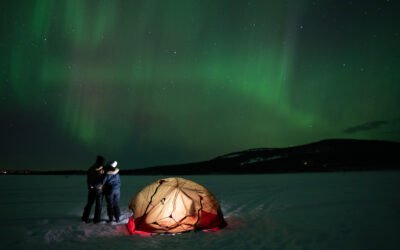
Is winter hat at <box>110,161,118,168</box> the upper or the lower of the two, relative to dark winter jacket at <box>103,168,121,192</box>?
upper

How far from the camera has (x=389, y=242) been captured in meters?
7.89

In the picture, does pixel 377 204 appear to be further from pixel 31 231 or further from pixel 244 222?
pixel 31 231

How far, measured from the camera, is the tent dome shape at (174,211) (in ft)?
28.9

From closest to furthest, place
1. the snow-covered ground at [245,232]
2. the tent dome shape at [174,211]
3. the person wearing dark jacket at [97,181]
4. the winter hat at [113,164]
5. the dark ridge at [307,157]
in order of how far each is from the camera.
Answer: the snow-covered ground at [245,232] < the tent dome shape at [174,211] < the person wearing dark jacket at [97,181] < the winter hat at [113,164] < the dark ridge at [307,157]

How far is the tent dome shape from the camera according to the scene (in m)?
8.80

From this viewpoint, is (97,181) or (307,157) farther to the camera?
(307,157)

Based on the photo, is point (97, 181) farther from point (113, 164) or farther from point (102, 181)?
point (113, 164)

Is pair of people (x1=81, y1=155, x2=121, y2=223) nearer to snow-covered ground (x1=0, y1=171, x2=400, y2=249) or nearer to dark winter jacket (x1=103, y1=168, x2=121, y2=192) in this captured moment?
dark winter jacket (x1=103, y1=168, x2=121, y2=192)

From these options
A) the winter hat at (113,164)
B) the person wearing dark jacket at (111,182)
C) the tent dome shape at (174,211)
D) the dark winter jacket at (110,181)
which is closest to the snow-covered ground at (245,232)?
the tent dome shape at (174,211)

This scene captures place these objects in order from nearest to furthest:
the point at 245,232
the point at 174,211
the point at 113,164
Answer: the point at 174,211 → the point at 245,232 → the point at 113,164

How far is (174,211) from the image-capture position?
8.82 m

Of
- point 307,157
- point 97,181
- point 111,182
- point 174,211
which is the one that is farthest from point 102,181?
point 307,157

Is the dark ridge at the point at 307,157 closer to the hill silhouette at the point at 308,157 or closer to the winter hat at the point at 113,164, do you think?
the hill silhouette at the point at 308,157

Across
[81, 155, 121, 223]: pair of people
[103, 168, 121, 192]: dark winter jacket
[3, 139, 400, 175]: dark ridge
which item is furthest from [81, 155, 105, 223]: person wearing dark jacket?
[3, 139, 400, 175]: dark ridge
